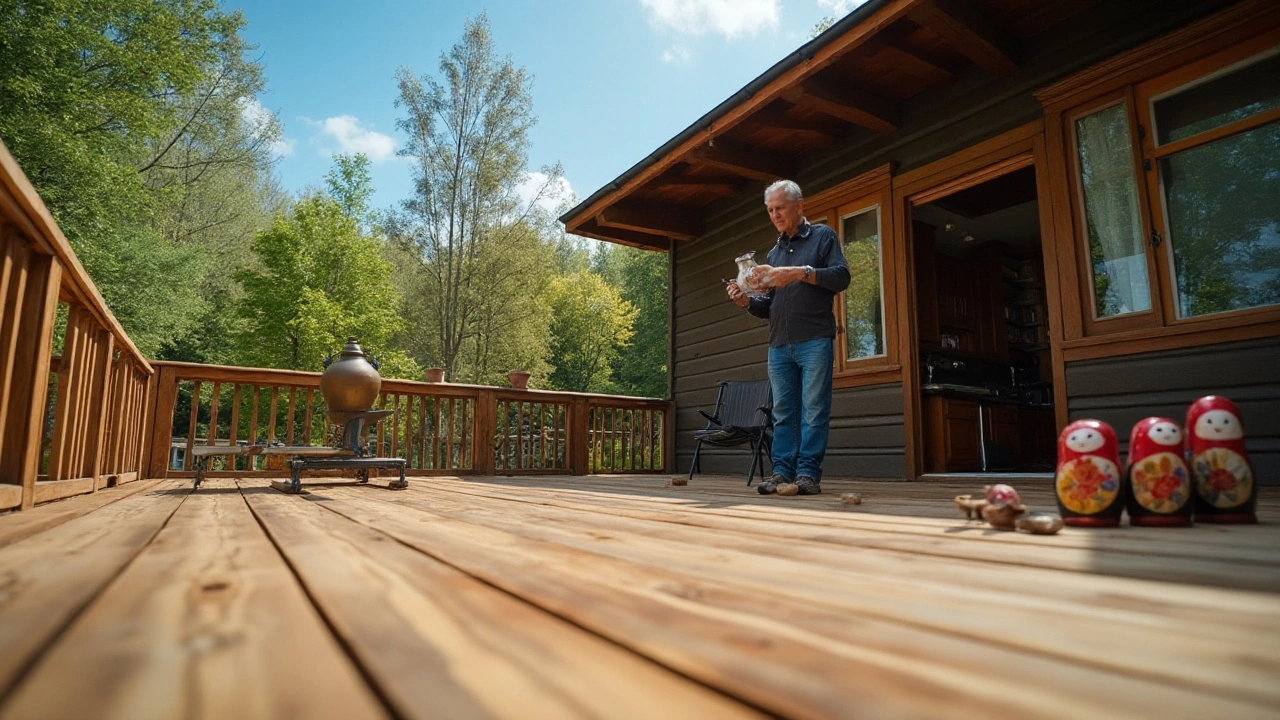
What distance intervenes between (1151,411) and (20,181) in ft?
13.8

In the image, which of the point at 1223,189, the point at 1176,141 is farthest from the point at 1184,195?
the point at 1176,141

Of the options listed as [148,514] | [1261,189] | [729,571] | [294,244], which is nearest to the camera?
[729,571]

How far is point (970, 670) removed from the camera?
442 millimetres

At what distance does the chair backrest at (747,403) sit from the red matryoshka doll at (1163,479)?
2.80 m

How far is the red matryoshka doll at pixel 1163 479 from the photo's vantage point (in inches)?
53.4

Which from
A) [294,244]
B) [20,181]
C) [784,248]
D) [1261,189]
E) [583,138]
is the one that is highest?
[583,138]

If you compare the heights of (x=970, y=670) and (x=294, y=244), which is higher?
(x=294, y=244)

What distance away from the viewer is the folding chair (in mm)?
3910

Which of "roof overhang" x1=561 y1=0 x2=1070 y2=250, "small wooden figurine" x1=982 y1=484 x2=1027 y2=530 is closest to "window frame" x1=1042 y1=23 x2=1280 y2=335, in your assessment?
"roof overhang" x1=561 y1=0 x2=1070 y2=250

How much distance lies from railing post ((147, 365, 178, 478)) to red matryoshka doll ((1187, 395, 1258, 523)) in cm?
530

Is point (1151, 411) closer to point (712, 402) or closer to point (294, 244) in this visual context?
point (712, 402)

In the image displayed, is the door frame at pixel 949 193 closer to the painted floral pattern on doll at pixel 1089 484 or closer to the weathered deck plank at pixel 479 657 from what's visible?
the painted floral pattern on doll at pixel 1089 484

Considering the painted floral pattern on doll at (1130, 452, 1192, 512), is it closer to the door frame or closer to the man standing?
the man standing

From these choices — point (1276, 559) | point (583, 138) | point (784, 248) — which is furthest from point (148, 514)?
point (583, 138)
